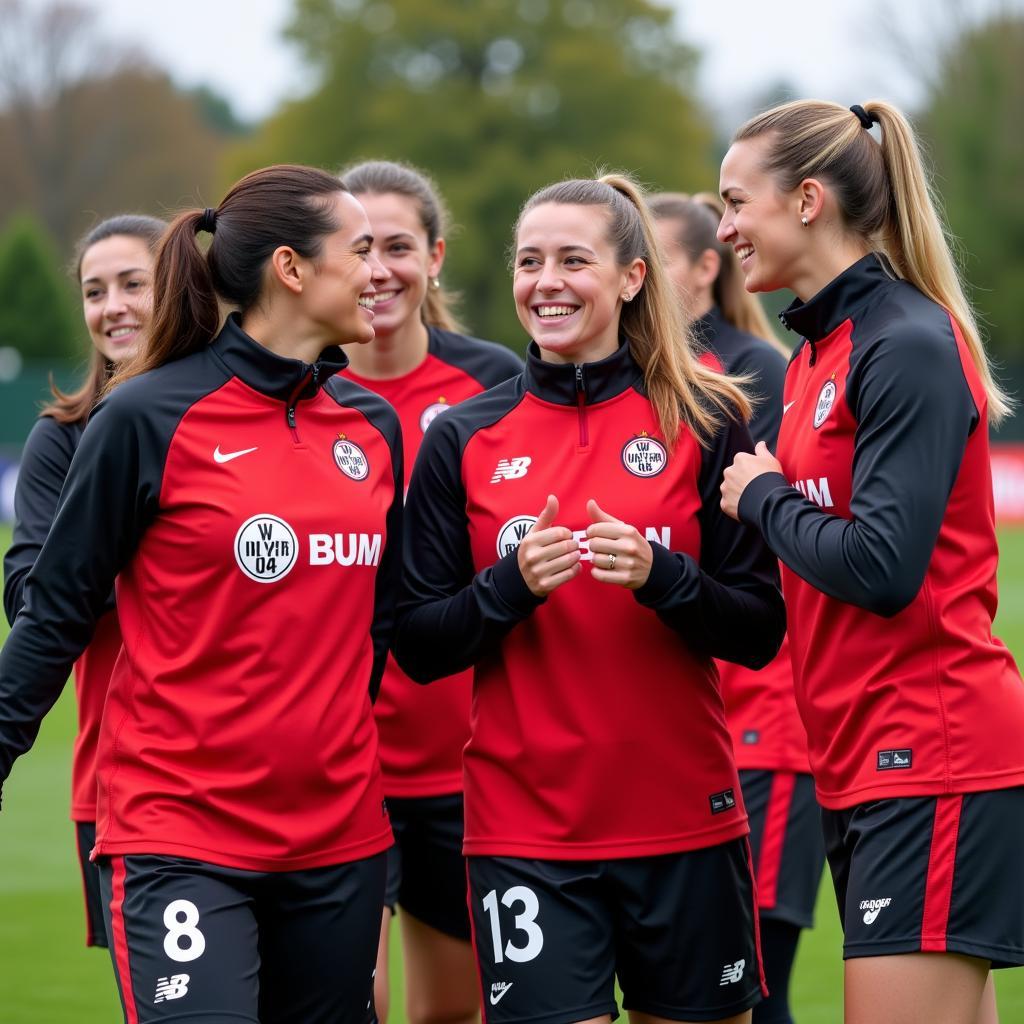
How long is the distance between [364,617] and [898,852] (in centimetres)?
134

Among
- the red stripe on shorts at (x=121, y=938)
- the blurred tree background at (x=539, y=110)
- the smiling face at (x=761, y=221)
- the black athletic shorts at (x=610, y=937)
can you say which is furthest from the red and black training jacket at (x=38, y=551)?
the blurred tree background at (x=539, y=110)

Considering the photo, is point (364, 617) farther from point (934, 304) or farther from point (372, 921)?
point (934, 304)

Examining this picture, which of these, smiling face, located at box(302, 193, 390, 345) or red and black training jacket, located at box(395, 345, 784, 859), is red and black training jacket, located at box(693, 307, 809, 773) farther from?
smiling face, located at box(302, 193, 390, 345)

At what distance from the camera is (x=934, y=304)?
384cm

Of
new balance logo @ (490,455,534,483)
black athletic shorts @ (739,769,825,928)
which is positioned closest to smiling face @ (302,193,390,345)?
new balance logo @ (490,455,534,483)

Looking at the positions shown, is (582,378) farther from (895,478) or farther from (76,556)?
(76,556)

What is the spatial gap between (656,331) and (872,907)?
1.56 metres

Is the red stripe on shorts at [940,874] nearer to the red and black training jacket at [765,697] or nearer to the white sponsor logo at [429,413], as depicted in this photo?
the red and black training jacket at [765,697]

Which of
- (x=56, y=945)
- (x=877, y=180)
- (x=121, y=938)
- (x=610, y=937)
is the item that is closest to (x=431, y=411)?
(x=877, y=180)

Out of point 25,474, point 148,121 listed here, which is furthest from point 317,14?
point 25,474

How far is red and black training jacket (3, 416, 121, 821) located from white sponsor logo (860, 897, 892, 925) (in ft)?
7.03

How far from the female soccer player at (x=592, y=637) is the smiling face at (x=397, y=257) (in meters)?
1.10

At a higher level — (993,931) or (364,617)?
(364,617)

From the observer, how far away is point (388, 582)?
4145 millimetres
